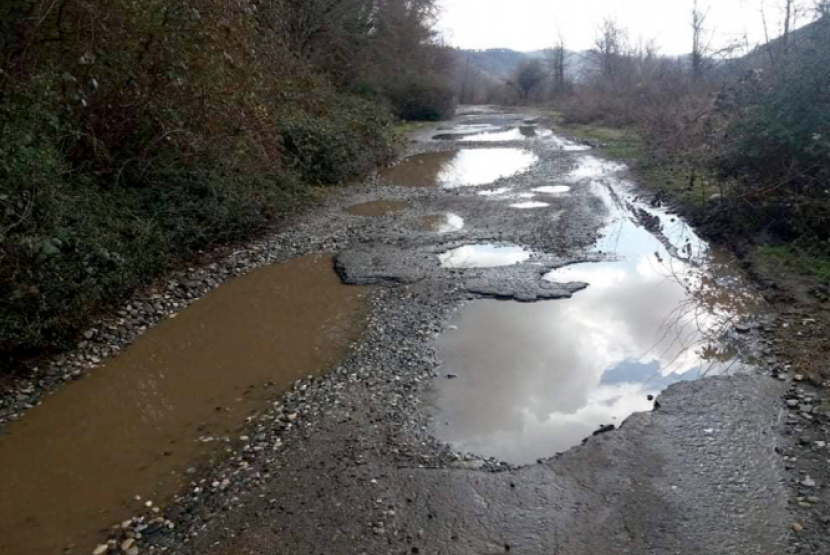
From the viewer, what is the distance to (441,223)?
1204cm

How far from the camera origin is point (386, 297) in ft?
26.5

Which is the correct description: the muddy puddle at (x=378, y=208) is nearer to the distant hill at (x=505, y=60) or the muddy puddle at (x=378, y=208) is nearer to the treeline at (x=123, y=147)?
the treeline at (x=123, y=147)

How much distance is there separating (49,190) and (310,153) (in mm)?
8885

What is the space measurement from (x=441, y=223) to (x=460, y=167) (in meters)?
8.43

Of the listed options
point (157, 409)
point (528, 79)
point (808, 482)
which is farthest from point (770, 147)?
point (528, 79)

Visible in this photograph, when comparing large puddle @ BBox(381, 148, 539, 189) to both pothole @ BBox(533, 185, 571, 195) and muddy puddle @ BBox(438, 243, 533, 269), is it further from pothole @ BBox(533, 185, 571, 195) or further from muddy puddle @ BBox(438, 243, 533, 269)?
muddy puddle @ BBox(438, 243, 533, 269)

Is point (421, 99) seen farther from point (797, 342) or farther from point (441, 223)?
point (797, 342)

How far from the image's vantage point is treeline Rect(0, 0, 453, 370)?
6.17 meters

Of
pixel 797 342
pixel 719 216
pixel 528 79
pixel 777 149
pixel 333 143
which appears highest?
pixel 528 79

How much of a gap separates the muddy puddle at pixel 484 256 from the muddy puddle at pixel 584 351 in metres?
0.89

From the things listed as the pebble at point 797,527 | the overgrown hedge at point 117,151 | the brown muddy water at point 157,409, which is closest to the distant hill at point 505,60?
the overgrown hedge at point 117,151

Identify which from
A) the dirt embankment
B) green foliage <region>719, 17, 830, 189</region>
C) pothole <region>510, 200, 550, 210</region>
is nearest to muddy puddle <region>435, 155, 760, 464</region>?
the dirt embankment

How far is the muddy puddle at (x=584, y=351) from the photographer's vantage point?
5266 mm

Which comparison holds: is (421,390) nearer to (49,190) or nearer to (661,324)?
(661,324)
